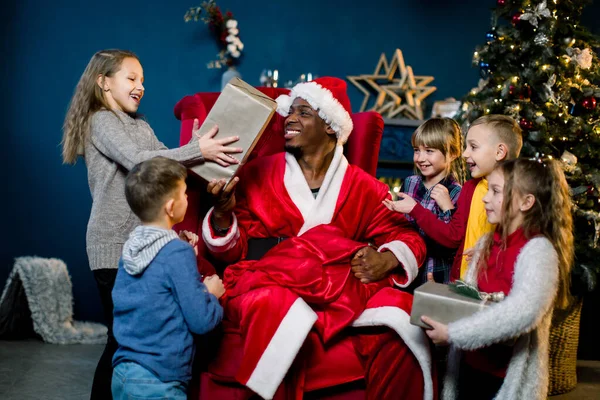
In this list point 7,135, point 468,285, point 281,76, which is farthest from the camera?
point 281,76

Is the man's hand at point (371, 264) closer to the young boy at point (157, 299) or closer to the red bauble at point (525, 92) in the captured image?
the young boy at point (157, 299)

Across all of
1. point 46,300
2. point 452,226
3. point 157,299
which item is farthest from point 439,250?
point 46,300

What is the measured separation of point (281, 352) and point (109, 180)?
96 centimetres

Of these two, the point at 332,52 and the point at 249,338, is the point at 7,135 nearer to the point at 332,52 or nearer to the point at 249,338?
the point at 332,52

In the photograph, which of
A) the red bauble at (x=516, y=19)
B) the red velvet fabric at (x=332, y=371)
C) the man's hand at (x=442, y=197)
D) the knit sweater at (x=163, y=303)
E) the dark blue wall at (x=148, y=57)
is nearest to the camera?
the knit sweater at (x=163, y=303)

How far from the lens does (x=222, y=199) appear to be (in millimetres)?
2469

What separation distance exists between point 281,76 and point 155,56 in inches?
40.3

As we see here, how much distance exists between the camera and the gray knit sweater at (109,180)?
7.95 feet

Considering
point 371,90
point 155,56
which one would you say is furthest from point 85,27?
point 371,90

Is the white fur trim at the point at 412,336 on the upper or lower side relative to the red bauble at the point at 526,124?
lower

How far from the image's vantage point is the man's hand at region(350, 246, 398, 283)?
2492mm

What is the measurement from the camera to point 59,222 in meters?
4.50

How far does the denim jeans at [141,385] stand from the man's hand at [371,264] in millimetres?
838

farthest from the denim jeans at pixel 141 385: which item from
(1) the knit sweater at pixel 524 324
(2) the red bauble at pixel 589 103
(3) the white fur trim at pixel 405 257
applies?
(2) the red bauble at pixel 589 103
